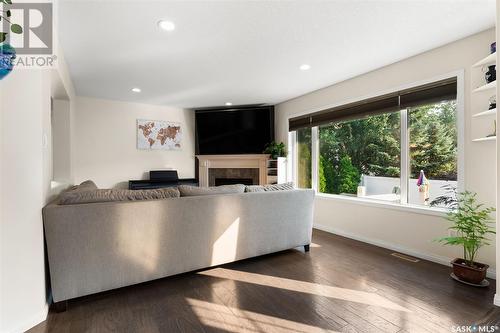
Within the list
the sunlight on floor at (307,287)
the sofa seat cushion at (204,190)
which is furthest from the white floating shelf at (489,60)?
the sofa seat cushion at (204,190)

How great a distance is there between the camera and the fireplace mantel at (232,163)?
546 cm

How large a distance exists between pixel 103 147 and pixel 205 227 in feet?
12.9

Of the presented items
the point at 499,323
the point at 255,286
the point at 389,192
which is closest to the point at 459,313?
the point at 499,323

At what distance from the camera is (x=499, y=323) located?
1698 mm

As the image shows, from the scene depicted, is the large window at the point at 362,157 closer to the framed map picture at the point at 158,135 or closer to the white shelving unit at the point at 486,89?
the white shelving unit at the point at 486,89

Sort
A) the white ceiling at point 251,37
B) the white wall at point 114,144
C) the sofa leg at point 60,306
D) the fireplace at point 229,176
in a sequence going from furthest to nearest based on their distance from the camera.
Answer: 1. the fireplace at point 229,176
2. the white wall at point 114,144
3. the white ceiling at point 251,37
4. the sofa leg at point 60,306

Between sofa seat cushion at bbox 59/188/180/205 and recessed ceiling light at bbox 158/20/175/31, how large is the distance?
5.26 feet

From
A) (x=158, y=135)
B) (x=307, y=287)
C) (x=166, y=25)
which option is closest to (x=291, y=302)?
(x=307, y=287)

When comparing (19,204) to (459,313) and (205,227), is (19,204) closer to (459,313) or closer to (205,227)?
(205,227)

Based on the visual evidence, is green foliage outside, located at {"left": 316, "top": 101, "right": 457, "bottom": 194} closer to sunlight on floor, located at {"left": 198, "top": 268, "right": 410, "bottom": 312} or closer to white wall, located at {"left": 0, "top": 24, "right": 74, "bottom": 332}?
sunlight on floor, located at {"left": 198, "top": 268, "right": 410, "bottom": 312}

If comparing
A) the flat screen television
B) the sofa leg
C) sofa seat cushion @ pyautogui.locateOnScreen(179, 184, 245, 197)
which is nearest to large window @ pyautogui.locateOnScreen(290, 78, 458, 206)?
the flat screen television

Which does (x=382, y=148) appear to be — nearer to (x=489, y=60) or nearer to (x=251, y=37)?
(x=489, y=60)

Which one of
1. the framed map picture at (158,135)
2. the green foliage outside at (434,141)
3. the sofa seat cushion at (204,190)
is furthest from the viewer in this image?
the framed map picture at (158,135)

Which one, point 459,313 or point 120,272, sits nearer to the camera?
point 459,313
